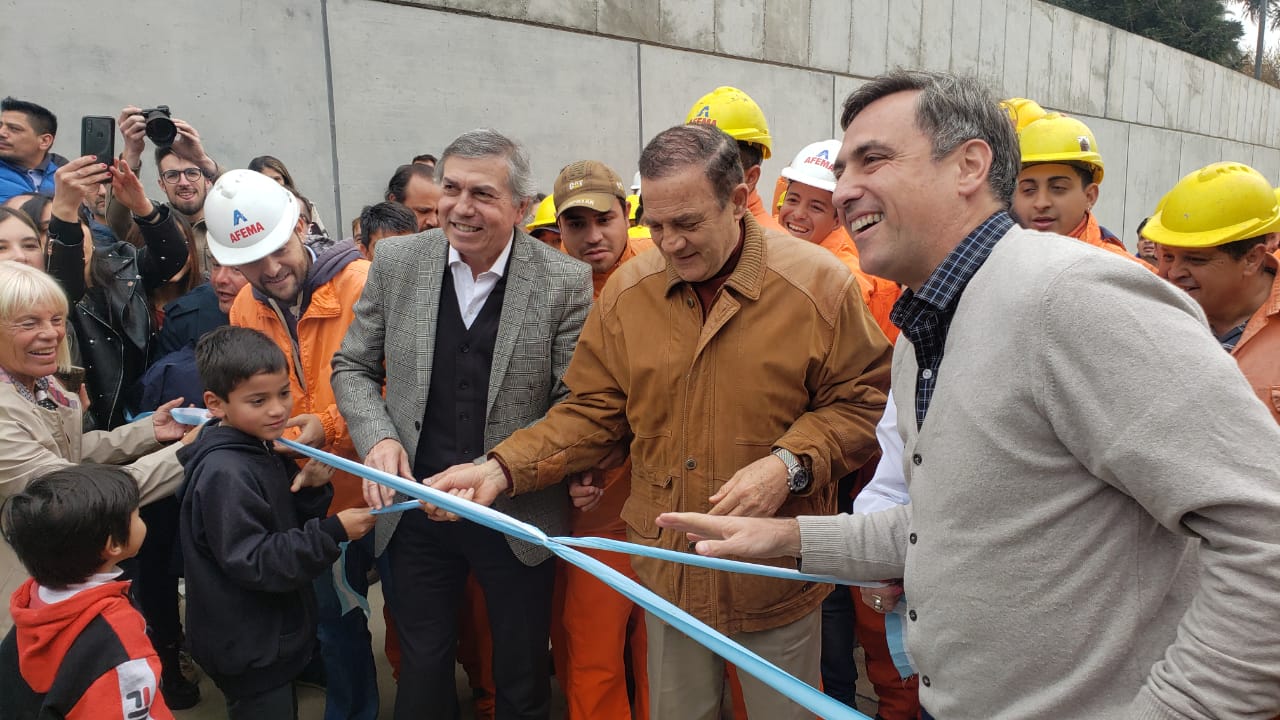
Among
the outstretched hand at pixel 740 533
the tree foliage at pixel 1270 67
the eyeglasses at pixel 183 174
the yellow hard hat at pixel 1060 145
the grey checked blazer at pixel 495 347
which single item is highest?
the tree foliage at pixel 1270 67

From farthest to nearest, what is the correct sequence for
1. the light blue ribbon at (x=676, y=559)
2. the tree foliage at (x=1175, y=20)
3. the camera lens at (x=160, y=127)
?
the tree foliage at (x=1175, y=20) < the camera lens at (x=160, y=127) < the light blue ribbon at (x=676, y=559)

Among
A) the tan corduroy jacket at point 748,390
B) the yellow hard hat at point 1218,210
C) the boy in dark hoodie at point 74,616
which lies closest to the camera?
the boy in dark hoodie at point 74,616

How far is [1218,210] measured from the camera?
9.21ft

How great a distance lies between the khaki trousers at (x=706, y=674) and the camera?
2.43 meters

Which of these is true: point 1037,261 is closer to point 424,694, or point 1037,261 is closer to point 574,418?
point 574,418

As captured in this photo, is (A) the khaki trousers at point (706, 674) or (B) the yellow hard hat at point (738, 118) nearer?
(A) the khaki trousers at point (706, 674)

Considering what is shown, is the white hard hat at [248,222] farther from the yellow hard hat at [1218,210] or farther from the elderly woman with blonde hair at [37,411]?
the yellow hard hat at [1218,210]

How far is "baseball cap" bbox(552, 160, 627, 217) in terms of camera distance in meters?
3.52

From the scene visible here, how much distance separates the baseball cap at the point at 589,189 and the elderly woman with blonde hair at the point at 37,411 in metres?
1.71

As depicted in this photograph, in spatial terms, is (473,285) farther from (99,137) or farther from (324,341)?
(99,137)

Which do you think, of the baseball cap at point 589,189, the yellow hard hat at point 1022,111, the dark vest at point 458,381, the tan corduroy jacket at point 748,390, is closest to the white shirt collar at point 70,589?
the dark vest at point 458,381

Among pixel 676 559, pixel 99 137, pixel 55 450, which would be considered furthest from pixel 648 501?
pixel 99 137

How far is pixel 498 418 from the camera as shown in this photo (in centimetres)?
280

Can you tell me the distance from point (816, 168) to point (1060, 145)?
3.47 feet
